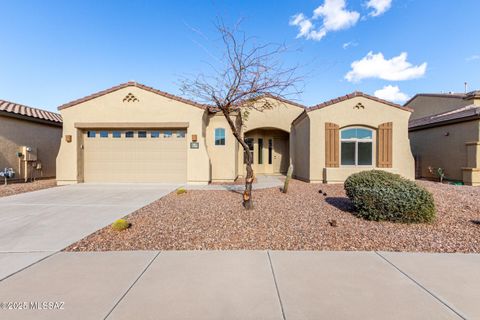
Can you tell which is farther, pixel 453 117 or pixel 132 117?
pixel 453 117

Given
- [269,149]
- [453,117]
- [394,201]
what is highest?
[453,117]

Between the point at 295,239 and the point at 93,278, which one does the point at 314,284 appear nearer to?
the point at 295,239

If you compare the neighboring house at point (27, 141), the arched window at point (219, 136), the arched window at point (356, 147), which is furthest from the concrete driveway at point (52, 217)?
the arched window at point (356, 147)

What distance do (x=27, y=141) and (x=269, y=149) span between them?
47.1 feet

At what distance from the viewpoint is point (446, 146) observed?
12.6 m

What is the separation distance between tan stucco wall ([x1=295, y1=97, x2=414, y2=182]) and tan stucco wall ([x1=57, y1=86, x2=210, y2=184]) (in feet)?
18.3

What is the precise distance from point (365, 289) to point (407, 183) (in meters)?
3.82

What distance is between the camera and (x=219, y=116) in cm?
1227

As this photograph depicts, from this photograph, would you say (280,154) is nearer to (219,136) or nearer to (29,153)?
(219,136)

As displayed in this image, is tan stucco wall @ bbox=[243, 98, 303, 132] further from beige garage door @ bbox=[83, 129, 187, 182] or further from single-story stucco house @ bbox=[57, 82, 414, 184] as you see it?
beige garage door @ bbox=[83, 129, 187, 182]

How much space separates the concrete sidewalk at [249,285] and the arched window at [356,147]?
306 inches

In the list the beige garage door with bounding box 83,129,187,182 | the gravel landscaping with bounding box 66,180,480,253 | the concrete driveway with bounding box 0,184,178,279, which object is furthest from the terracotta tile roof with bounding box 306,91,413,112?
the concrete driveway with bounding box 0,184,178,279

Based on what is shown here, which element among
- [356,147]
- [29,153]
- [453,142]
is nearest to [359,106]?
[356,147]

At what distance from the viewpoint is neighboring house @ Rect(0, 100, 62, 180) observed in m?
11.8
